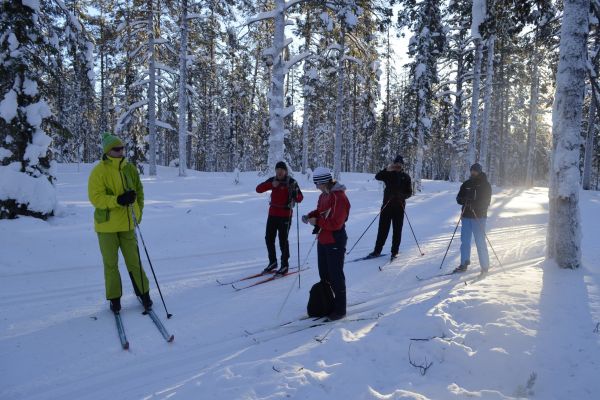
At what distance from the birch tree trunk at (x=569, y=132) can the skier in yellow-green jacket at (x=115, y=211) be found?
6990mm

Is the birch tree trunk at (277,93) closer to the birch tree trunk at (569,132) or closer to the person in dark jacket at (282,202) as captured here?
the person in dark jacket at (282,202)

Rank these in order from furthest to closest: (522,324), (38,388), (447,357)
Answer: (522,324)
(447,357)
(38,388)

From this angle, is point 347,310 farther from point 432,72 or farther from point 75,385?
point 432,72

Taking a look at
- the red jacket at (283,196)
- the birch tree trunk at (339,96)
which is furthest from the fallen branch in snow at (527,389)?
the birch tree trunk at (339,96)

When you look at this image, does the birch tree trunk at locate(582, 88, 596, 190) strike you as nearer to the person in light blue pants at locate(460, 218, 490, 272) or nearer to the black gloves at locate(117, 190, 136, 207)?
the person in light blue pants at locate(460, 218, 490, 272)

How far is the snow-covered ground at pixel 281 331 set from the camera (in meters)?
3.38

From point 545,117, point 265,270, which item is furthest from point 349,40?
point 545,117

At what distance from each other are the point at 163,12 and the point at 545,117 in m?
39.7

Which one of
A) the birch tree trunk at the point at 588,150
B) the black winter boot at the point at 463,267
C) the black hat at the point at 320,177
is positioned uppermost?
the birch tree trunk at the point at 588,150

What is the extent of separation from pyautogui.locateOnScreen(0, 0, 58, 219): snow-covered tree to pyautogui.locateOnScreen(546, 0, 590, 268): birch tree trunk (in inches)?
412

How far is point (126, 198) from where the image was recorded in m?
4.59

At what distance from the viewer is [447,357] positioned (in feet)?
12.5

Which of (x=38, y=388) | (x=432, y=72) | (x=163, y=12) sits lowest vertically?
(x=38, y=388)

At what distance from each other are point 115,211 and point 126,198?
0.29m
